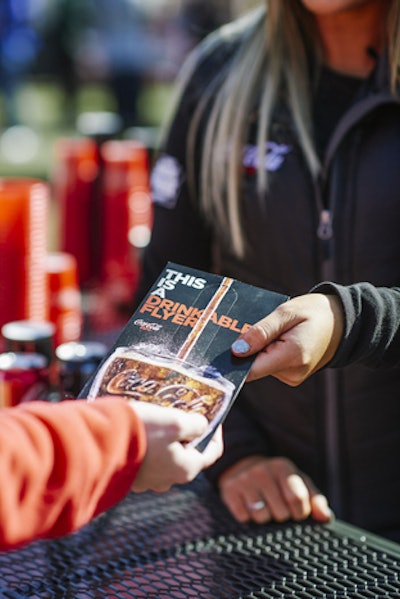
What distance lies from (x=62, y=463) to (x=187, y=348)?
24cm

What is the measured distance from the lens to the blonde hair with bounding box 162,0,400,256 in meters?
1.78

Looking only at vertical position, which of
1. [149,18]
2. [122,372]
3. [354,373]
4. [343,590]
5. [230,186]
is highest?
[149,18]

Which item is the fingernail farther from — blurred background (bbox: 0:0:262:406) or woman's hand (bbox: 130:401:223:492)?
blurred background (bbox: 0:0:262:406)

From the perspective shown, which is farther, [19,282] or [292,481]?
[19,282]

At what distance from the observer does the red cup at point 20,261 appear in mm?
2029

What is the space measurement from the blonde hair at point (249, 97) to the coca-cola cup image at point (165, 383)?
615mm

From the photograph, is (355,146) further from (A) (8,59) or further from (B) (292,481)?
(A) (8,59)

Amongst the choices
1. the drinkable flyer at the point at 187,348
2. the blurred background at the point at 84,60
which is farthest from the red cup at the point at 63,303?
the blurred background at the point at 84,60

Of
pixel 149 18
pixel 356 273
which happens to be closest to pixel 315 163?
pixel 356 273

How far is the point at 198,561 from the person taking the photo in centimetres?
136

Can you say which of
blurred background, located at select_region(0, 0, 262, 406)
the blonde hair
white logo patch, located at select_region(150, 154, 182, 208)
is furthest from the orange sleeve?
white logo patch, located at select_region(150, 154, 182, 208)

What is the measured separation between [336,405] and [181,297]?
0.52m

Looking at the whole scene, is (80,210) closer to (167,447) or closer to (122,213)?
(122,213)

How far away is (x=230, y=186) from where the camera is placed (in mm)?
1773
